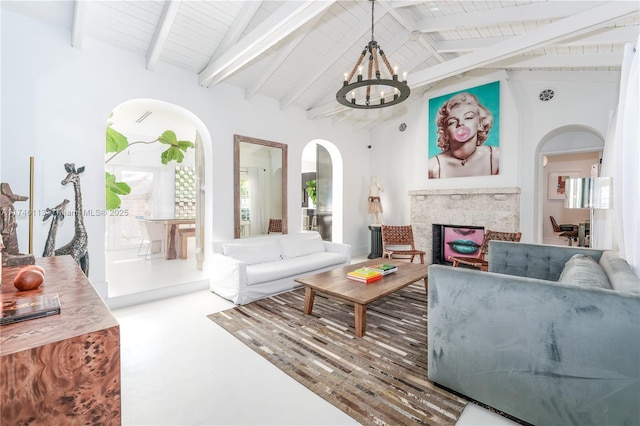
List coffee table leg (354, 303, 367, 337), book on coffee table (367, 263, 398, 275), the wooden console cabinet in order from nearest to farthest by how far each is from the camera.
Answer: the wooden console cabinet < coffee table leg (354, 303, 367, 337) < book on coffee table (367, 263, 398, 275)

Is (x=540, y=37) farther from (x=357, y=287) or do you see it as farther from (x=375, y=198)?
(x=375, y=198)

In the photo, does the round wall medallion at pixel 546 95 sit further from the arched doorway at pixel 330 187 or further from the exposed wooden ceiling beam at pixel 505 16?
the arched doorway at pixel 330 187

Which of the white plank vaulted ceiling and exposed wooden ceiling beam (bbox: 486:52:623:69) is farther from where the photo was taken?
exposed wooden ceiling beam (bbox: 486:52:623:69)

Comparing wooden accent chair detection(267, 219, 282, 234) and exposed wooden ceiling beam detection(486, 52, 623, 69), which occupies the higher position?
exposed wooden ceiling beam detection(486, 52, 623, 69)

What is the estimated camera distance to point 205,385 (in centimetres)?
201

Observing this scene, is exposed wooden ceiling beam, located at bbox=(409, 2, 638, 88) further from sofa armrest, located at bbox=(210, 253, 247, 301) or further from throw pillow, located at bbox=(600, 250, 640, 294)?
sofa armrest, located at bbox=(210, 253, 247, 301)

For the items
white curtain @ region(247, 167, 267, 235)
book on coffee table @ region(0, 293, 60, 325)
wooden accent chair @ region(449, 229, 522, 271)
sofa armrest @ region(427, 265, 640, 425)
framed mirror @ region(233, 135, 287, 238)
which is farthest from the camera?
white curtain @ region(247, 167, 267, 235)

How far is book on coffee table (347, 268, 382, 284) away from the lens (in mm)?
3120

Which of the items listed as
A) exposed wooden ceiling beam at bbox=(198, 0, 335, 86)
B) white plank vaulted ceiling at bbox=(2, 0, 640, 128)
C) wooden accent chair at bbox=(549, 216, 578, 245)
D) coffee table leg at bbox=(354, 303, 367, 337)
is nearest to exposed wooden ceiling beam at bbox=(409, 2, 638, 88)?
white plank vaulted ceiling at bbox=(2, 0, 640, 128)

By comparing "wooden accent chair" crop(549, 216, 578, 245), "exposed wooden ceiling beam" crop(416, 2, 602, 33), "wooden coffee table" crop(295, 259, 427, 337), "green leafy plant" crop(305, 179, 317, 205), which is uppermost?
"exposed wooden ceiling beam" crop(416, 2, 602, 33)

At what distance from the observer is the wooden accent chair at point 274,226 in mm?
4945

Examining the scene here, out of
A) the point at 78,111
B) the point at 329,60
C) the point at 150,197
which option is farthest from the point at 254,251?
the point at 150,197

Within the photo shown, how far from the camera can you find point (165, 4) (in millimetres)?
2928

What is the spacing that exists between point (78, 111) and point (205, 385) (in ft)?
10.0
